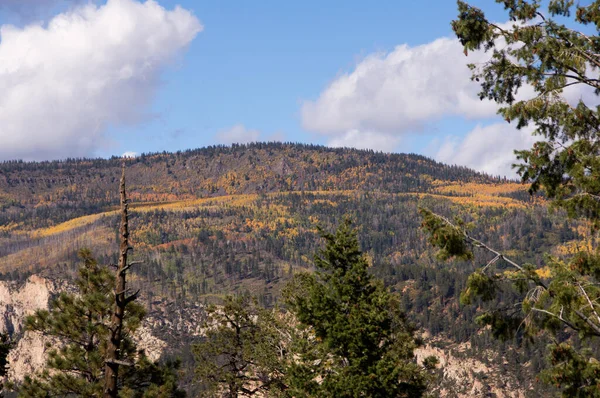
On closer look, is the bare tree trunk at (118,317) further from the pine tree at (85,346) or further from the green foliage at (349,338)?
the green foliage at (349,338)

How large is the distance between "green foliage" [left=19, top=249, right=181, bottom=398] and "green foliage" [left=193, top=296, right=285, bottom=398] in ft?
29.1

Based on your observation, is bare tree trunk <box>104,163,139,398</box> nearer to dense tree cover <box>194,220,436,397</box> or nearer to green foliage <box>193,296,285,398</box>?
dense tree cover <box>194,220,436,397</box>

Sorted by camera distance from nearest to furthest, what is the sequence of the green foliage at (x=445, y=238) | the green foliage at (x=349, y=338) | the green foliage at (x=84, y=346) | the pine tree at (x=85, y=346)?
1. the green foliage at (x=445, y=238)
2. the pine tree at (x=85, y=346)
3. the green foliage at (x=84, y=346)
4. the green foliage at (x=349, y=338)

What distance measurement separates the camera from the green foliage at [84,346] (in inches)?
1114

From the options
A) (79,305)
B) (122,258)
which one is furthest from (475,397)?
(122,258)

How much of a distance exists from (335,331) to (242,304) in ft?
46.3

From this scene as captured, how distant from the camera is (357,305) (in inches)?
1244

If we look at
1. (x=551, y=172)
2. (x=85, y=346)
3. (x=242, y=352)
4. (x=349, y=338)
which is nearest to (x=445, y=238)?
(x=551, y=172)

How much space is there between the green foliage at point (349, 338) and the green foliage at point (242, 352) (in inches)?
241

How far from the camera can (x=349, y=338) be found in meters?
30.7

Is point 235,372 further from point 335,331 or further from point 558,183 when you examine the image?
point 558,183

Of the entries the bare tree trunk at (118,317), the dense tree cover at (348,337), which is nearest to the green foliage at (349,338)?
the dense tree cover at (348,337)

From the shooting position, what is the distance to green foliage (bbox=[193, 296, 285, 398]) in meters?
39.5

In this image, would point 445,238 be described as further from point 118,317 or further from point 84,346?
point 84,346
